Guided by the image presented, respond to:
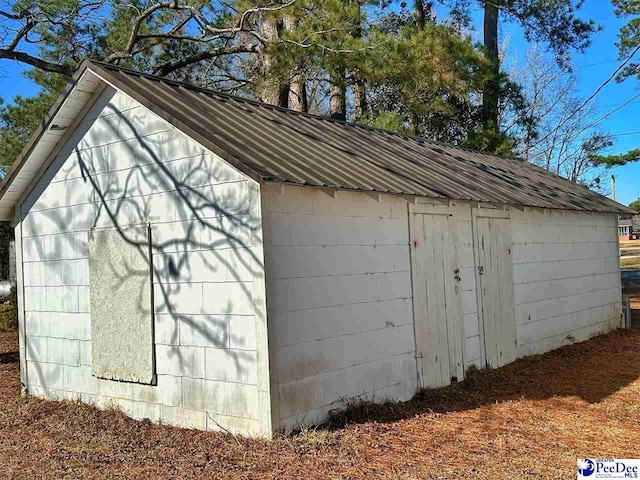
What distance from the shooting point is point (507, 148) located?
59.8 feet

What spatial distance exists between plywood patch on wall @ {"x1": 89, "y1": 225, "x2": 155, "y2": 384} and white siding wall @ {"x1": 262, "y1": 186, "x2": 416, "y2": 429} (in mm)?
1652

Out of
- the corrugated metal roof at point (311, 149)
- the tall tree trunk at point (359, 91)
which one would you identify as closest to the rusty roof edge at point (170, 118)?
the corrugated metal roof at point (311, 149)

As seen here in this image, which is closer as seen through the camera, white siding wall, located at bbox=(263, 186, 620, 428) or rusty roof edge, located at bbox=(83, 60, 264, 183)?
rusty roof edge, located at bbox=(83, 60, 264, 183)

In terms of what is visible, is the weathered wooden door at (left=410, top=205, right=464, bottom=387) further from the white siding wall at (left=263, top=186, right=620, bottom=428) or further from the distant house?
the distant house

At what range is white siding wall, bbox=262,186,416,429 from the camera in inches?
227

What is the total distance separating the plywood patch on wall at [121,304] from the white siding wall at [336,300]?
5.42 ft

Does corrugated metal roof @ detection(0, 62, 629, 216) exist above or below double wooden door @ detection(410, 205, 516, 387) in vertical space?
above

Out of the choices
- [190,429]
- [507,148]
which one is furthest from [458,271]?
[507,148]

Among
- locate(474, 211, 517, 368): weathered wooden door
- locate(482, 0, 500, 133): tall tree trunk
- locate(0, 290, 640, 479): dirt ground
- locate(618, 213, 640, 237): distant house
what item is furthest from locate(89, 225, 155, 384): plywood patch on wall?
locate(618, 213, 640, 237): distant house

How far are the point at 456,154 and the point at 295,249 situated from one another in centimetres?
678

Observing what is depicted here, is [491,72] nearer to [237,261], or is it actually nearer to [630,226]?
[237,261]

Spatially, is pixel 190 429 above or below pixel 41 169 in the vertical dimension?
below

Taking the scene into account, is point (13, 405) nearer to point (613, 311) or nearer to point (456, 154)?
point (456, 154)

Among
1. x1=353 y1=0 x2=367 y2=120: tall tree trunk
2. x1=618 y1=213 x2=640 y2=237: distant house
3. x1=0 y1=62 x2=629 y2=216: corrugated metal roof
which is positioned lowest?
x1=0 y1=62 x2=629 y2=216: corrugated metal roof
